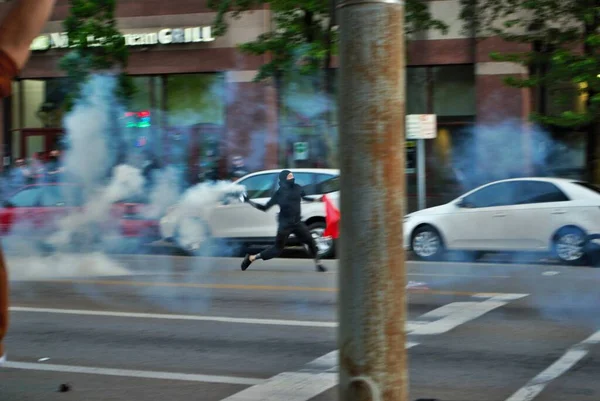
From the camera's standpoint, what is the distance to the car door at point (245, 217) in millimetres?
18250

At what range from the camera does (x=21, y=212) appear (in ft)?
61.2

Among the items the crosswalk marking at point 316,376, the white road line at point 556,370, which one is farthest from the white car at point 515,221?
the white road line at point 556,370

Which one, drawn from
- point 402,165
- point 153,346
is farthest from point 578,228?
point 402,165

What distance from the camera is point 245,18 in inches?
971

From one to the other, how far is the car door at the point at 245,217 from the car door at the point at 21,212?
353cm

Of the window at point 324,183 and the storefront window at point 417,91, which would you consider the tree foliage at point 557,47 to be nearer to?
the storefront window at point 417,91

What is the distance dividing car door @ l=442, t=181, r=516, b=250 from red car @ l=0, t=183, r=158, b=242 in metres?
5.74

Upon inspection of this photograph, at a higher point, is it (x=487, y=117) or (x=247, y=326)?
(x=487, y=117)

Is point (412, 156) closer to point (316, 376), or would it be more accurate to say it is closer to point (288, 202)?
point (288, 202)

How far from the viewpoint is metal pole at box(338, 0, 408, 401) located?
467 cm

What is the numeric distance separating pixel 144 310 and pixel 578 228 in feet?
27.1

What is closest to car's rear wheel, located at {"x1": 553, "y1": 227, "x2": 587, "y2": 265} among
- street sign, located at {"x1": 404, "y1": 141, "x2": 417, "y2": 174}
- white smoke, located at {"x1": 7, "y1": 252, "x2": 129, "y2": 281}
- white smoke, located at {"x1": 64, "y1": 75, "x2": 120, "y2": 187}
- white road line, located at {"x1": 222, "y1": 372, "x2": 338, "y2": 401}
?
street sign, located at {"x1": 404, "y1": 141, "x2": 417, "y2": 174}

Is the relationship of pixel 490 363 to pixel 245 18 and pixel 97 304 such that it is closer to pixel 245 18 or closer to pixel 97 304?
pixel 97 304

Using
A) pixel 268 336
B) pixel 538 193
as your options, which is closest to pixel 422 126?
pixel 538 193
